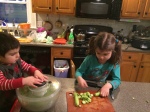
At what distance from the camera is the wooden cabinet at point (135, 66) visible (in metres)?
2.46

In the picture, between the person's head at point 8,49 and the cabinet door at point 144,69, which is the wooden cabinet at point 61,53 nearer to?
the cabinet door at point 144,69

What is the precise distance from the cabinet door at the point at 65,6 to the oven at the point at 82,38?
322mm

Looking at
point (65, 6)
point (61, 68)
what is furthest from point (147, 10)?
point (61, 68)

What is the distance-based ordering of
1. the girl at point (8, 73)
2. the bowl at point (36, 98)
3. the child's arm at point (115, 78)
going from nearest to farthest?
1. the bowl at point (36, 98)
2. the girl at point (8, 73)
3. the child's arm at point (115, 78)

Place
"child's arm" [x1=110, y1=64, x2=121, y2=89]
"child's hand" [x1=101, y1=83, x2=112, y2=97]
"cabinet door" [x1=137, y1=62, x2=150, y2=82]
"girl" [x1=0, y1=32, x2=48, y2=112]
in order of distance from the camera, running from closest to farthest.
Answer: "girl" [x1=0, y1=32, x2=48, y2=112], "child's hand" [x1=101, y1=83, x2=112, y2=97], "child's arm" [x1=110, y1=64, x2=121, y2=89], "cabinet door" [x1=137, y1=62, x2=150, y2=82]

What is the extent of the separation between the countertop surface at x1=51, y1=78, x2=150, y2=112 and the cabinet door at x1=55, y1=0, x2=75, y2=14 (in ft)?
5.36

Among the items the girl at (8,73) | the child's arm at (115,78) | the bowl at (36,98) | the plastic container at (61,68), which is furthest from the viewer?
the plastic container at (61,68)

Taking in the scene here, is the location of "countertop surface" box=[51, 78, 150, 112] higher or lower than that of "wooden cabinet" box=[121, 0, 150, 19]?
lower

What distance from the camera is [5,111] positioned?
944mm

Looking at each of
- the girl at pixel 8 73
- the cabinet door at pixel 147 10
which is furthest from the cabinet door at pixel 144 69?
the girl at pixel 8 73

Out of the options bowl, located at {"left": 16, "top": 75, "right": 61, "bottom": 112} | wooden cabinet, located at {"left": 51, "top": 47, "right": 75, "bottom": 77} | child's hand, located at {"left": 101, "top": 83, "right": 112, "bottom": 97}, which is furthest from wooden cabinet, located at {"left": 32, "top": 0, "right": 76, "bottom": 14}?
bowl, located at {"left": 16, "top": 75, "right": 61, "bottom": 112}

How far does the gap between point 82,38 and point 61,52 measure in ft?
1.40

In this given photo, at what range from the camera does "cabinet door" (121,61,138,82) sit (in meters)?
2.54

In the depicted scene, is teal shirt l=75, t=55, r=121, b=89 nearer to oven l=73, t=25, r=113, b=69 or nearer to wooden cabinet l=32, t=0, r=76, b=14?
oven l=73, t=25, r=113, b=69
